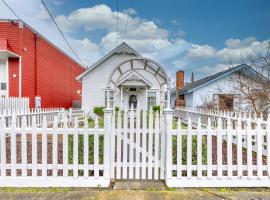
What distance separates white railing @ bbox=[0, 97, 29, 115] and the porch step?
903 centimetres

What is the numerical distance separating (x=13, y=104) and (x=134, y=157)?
393 inches

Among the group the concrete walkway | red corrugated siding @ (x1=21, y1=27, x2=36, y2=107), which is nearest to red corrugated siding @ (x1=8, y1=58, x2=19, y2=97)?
red corrugated siding @ (x1=21, y1=27, x2=36, y2=107)

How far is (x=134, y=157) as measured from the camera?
12.9 ft

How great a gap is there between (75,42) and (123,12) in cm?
973

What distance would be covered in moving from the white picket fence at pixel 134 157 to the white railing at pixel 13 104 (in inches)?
316

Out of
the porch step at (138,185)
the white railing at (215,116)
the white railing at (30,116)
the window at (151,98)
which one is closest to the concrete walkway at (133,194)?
the porch step at (138,185)

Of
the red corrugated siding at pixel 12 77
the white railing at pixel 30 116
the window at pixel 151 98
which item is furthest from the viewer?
the window at pixel 151 98

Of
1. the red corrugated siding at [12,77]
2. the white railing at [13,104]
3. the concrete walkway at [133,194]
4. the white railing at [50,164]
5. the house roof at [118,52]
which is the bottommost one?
the concrete walkway at [133,194]

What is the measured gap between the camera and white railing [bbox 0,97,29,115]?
10.6 m

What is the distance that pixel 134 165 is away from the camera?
375 cm

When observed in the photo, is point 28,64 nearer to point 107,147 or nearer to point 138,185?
point 107,147

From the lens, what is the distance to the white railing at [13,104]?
1057 centimetres

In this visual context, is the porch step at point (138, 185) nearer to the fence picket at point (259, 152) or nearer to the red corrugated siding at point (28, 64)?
the fence picket at point (259, 152)

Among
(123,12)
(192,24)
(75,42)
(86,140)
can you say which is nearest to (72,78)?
(75,42)
